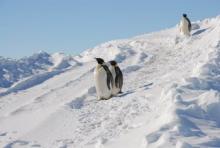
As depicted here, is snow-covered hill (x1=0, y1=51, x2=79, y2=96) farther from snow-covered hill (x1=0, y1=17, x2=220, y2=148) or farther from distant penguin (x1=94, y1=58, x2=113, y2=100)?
distant penguin (x1=94, y1=58, x2=113, y2=100)

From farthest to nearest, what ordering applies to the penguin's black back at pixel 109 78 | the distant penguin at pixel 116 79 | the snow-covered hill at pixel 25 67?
the snow-covered hill at pixel 25 67, the distant penguin at pixel 116 79, the penguin's black back at pixel 109 78

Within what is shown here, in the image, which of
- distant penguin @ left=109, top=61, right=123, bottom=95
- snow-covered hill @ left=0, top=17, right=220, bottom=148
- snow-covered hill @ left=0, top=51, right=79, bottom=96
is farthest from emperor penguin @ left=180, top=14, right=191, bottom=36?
snow-covered hill @ left=0, top=51, right=79, bottom=96

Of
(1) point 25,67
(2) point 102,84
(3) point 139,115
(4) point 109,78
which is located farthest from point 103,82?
(1) point 25,67

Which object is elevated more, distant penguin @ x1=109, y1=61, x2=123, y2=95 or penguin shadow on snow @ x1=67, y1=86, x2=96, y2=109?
distant penguin @ x1=109, y1=61, x2=123, y2=95

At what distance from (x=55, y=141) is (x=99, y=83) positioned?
3.54 metres

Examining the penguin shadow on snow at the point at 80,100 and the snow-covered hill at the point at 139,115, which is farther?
the penguin shadow on snow at the point at 80,100

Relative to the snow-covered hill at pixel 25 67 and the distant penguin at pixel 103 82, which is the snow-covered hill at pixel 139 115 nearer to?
the distant penguin at pixel 103 82

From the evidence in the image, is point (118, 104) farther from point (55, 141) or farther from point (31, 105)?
point (31, 105)

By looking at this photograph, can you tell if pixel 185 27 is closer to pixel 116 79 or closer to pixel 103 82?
pixel 116 79

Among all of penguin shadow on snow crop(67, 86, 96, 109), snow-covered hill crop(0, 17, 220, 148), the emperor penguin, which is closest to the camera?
snow-covered hill crop(0, 17, 220, 148)

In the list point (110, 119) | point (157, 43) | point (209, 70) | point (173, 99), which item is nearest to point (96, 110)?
point (110, 119)

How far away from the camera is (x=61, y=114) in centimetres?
1100

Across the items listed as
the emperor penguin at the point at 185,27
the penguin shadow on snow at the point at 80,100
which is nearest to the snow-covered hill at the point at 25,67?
the emperor penguin at the point at 185,27

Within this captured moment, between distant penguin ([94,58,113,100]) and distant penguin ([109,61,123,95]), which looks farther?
distant penguin ([109,61,123,95])
